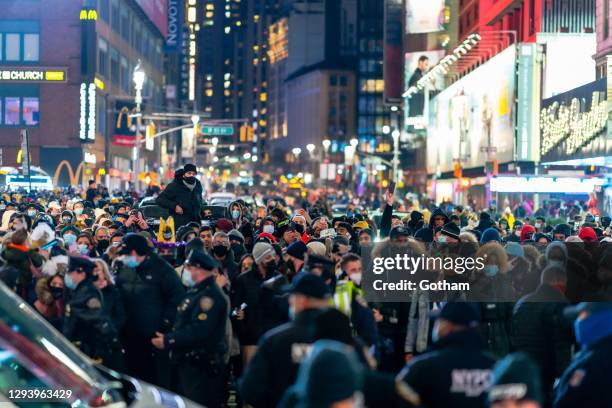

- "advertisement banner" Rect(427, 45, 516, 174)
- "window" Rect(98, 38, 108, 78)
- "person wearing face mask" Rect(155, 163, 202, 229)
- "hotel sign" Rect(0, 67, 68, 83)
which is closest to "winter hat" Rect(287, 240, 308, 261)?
"person wearing face mask" Rect(155, 163, 202, 229)

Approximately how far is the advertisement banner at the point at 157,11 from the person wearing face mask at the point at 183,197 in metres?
82.9

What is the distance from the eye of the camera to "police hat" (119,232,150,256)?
11594 mm

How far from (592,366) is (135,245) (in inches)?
206

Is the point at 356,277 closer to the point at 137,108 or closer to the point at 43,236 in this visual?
the point at 43,236

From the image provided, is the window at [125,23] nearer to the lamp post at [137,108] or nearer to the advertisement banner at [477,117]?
the advertisement banner at [477,117]

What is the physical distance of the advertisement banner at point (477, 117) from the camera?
6378 cm

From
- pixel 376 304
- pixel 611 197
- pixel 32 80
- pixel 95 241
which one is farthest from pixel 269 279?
pixel 32 80

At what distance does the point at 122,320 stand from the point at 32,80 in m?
70.3

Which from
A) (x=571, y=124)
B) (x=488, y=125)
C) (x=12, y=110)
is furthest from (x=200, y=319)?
(x=12, y=110)

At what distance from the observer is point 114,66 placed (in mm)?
92562

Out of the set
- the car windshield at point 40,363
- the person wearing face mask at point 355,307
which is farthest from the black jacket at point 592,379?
the car windshield at point 40,363

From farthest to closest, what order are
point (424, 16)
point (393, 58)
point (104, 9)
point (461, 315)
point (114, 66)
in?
1. point (393, 58)
2. point (424, 16)
3. point (114, 66)
4. point (104, 9)
5. point (461, 315)

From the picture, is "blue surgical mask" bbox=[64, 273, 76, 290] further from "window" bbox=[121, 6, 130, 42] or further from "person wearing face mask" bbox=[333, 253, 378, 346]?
"window" bbox=[121, 6, 130, 42]

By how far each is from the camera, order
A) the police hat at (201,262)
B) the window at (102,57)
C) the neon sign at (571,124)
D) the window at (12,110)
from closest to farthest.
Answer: the police hat at (201,262) → the neon sign at (571,124) → the window at (12,110) → the window at (102,57)
